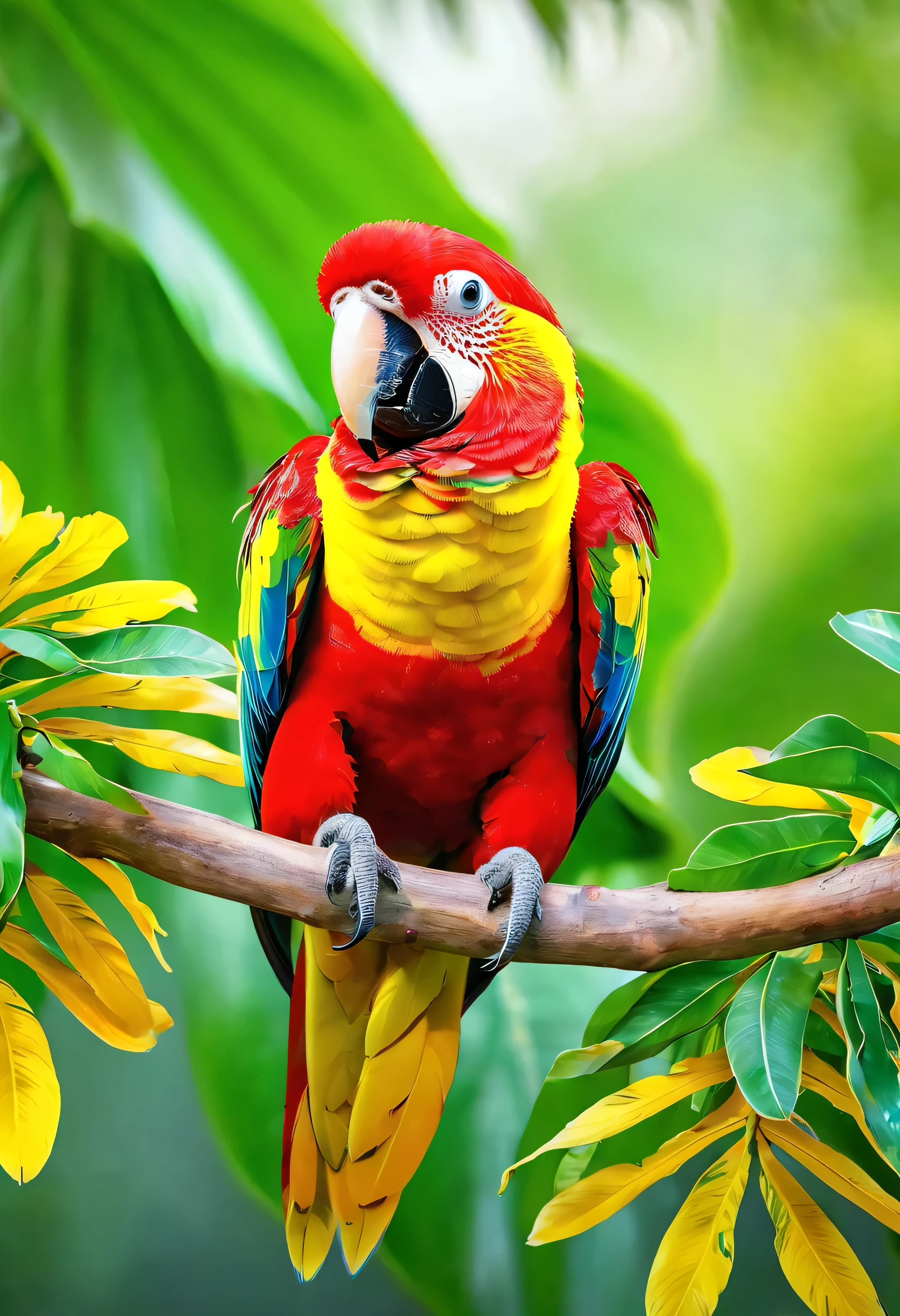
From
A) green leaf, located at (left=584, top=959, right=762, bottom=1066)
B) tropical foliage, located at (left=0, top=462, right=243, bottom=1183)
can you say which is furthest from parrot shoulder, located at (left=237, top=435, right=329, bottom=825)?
green leaf, located at (left=584, top=959, right=762, bottom=1066)

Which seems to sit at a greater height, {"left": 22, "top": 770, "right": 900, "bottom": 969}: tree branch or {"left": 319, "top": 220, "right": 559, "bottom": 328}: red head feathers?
{"left": 319, "top": 220, "right": 559, "bottom": 328}: red head feathers

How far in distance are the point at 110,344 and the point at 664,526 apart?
1.13m

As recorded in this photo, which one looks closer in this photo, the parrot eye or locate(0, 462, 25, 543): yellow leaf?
locate(0, 462, 25, 543): yellow leaf

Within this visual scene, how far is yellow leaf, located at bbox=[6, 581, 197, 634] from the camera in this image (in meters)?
1.03

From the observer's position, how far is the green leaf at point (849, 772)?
94cm

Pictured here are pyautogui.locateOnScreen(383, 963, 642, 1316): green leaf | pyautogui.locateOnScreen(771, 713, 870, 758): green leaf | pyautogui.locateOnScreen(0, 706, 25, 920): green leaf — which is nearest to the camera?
pyautogui.locateOnScreen(0, 706, 25, 920): green leaf

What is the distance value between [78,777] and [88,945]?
277 millimetres

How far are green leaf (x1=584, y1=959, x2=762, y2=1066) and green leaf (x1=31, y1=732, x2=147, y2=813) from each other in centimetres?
59

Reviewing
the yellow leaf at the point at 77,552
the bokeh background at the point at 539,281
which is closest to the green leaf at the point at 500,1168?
the bokeh background at the point at 539,281

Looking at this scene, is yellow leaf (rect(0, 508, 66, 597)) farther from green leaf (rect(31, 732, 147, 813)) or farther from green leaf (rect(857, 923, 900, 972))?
green leaf (rect(857, 923, 900, 972))

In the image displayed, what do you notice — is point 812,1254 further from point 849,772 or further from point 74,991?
point 74,991

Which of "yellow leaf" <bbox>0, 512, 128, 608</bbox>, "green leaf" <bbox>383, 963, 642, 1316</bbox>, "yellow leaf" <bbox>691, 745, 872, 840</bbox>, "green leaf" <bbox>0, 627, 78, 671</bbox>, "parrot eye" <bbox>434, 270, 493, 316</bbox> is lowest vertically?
"green leaf" <bbox>383, 963, 642, 1316</bbox>

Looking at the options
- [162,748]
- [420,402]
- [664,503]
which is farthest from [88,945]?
[664,503]

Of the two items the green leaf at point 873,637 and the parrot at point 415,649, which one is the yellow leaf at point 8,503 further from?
the green leaf at point 873,637
